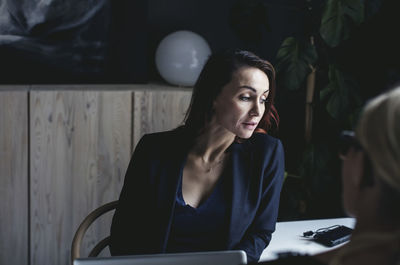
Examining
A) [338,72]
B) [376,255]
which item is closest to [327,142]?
[338,72]

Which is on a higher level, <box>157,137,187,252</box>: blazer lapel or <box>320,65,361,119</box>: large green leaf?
Result: <box>320,65,361,119</box>: large green leaf

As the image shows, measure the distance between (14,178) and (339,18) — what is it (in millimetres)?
1714

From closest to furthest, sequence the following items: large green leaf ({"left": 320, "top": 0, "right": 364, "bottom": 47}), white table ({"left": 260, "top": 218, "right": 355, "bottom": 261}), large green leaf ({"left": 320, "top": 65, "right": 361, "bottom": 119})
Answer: white table ({"left": 260, "top": 218, "right": 355, "bottom": 261}) < large green leaf ({"left": 320, "top": 0, "right": 364, "bottom": 47}) < large green leaf ({"left": 320, "top": 65, "right": 361, "bottom": 119})

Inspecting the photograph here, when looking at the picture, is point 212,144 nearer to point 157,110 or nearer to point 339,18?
point 157,110

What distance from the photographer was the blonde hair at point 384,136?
715 millimetres

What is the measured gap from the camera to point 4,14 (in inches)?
101

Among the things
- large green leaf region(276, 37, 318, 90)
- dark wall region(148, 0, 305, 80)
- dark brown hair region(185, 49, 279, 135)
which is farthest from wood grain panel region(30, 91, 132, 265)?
large green leaf region(276, 37, 318, 90)

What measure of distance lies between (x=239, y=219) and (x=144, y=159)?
0.40m

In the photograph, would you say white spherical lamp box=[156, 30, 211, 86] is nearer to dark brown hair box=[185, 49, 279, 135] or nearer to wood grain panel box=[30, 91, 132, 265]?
wood grain panel box=[30, 91, 132, 265]

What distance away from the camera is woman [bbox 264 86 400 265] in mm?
723

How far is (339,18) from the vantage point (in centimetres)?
253

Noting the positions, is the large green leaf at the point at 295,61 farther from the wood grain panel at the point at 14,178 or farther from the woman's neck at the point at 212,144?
the wood grain panel at the point at 14,178

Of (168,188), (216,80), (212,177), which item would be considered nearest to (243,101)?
(216,80)

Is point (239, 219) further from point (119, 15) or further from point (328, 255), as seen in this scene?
point (119, 15)
